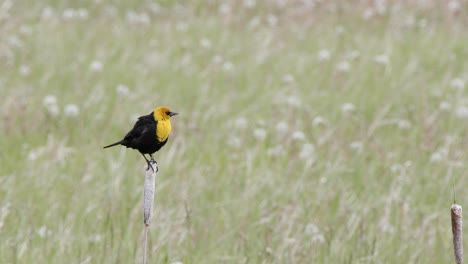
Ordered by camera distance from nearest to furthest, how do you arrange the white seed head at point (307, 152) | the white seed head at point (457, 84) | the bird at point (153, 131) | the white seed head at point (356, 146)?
the bird at point (153, 131) → the white seed head at point (307, 152) → the white seed head at point (356, 146) → the white seed head at point (457, 84)

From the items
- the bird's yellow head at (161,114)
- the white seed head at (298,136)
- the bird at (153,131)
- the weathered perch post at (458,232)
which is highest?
the white seed head at (298,136)

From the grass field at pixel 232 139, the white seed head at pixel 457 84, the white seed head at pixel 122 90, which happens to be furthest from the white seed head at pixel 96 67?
the white seed head at pixel 457 84

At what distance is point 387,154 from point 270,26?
5.52 m

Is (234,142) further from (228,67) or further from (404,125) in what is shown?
(228,67)

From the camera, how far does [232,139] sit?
5.82 m

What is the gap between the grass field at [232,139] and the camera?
12.8 feet

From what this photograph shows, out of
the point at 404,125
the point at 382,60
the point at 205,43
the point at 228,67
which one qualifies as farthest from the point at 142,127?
the point at 205,43

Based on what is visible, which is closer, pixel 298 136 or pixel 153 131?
pixel 153 131

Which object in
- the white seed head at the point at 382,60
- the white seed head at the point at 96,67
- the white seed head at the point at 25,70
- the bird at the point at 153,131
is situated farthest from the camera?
the white seed head at the point at 382,60

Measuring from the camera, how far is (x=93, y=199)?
14.5ft

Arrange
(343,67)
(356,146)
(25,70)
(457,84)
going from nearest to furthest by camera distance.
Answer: (356,146) → (25,70) → (457,84) → (343,67)

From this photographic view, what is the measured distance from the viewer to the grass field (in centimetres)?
391

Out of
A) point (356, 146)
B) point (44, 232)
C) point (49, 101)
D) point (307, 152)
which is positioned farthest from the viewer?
point (49, 101)

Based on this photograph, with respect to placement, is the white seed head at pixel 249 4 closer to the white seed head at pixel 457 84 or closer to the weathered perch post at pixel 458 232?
the white seed head at pixel 457 84
